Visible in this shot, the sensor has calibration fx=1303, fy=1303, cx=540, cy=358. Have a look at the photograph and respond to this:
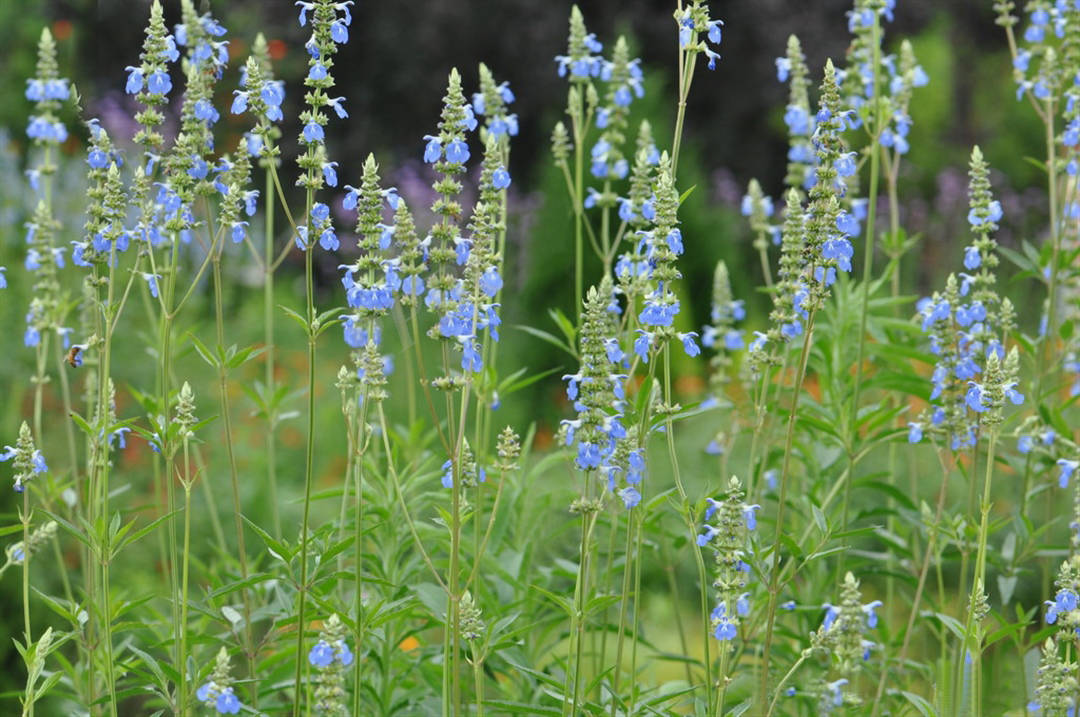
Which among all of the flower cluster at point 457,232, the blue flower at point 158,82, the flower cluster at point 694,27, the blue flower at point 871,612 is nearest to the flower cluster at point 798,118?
the flower cluster at point 694,27

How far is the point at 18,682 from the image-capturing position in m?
5.98

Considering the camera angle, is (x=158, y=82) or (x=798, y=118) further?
(x=798, y=118)

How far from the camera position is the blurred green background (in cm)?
1052

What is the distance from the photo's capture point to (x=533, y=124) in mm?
16547

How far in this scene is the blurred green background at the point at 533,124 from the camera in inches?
414

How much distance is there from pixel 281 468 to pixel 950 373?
5471 mm

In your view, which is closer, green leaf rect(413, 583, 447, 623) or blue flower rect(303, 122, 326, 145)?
blue flower rect(303, 122, 326, 145)

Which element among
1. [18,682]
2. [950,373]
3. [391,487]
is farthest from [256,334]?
[950,373]

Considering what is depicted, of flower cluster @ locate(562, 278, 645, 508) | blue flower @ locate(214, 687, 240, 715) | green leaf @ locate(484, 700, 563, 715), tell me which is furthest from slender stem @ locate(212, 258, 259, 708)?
flower cluster @ locate(562, 278, 645, 508)

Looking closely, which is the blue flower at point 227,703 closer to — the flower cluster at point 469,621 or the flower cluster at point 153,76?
the flower cluster at point 469,621

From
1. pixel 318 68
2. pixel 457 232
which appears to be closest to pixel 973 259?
pixel 457 232

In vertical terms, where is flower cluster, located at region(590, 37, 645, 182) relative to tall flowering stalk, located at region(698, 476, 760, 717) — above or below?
above

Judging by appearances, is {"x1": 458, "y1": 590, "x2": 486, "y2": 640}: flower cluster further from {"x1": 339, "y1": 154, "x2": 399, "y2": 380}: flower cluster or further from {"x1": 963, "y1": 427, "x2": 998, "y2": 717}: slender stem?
{"x1": 963, "y1": 427, "x2": 998, "y2": 717}: slender stem

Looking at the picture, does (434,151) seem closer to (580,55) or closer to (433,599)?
(433,599)
